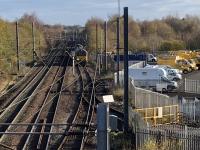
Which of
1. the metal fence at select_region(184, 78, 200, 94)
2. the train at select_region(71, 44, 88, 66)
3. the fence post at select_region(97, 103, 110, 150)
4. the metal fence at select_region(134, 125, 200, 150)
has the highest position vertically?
the fence post at select_region(97, 103, 110, 150)

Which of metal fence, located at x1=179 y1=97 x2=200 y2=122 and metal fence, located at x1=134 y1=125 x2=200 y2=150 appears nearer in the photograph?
metal fence, located at x1=134 y1=125 x2=200 y2=150

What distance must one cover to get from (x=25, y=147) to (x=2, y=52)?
3355 centimetres

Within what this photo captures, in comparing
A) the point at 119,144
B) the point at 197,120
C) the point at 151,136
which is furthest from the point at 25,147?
the point at 197,120

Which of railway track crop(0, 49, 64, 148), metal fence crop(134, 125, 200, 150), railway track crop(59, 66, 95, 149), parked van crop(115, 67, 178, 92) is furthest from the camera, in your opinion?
parked van crop(115, 67, 178, 92)

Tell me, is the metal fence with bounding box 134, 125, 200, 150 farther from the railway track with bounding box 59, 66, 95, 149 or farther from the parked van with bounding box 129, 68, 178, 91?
the parked van with bounding box 129, 68, 178, 91

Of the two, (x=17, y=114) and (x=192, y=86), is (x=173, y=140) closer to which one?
(x=17, y=114)

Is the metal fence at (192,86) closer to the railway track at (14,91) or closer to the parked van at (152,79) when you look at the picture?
the parked van at (152,79)

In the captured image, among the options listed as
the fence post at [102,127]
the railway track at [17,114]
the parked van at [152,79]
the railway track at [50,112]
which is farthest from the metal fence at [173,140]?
the parked van at [152,79]

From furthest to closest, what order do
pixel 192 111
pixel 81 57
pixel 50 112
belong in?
pixel 81 57
pixel 50 112
pixel 192 111

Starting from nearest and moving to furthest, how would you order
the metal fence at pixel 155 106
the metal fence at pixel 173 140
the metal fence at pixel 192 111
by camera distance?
the metal fence at pixel 173 140, the metal fence at pixel 155 106, the metal fence at pixel 192 111

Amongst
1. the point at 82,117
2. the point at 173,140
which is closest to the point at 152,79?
the point at 82,117

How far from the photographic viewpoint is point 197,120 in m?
24.6

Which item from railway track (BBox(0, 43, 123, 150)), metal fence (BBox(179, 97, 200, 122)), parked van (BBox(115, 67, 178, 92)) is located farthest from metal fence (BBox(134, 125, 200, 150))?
parked van (BBox(115, 67, 178, 92))

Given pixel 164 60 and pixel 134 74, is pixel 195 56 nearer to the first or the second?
pixel 164 60
